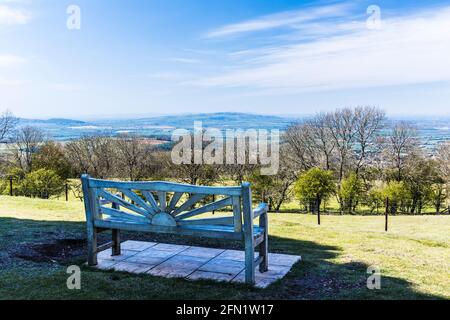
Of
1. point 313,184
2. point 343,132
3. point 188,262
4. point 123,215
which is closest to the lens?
point 123,215

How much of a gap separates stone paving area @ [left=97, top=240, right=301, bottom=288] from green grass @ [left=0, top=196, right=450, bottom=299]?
0.20m

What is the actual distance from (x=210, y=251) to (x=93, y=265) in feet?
5.72

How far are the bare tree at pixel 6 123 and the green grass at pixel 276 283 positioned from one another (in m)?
34.0

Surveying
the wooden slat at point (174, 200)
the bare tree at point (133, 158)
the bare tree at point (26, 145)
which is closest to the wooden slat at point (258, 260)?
the wooden slat at point (174, 200)

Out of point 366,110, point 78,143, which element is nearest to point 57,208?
point 78,143

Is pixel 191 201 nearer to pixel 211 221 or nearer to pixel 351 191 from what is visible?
pixel 211 221

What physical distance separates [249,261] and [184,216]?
0.96 meters

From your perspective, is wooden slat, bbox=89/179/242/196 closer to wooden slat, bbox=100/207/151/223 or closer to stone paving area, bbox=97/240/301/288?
wooden slat, bbox=100/207/151/223

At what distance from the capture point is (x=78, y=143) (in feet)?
133

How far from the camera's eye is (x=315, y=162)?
38094mm

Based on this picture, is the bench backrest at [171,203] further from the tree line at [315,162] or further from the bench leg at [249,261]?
the tree line at [315,162]

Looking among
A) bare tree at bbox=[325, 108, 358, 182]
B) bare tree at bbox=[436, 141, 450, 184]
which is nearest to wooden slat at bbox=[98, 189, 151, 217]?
bare tree at bbox=[325, 108, 358, 182]

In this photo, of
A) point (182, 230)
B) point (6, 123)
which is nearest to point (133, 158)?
point (6, 123)

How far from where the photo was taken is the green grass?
14.3 ft
